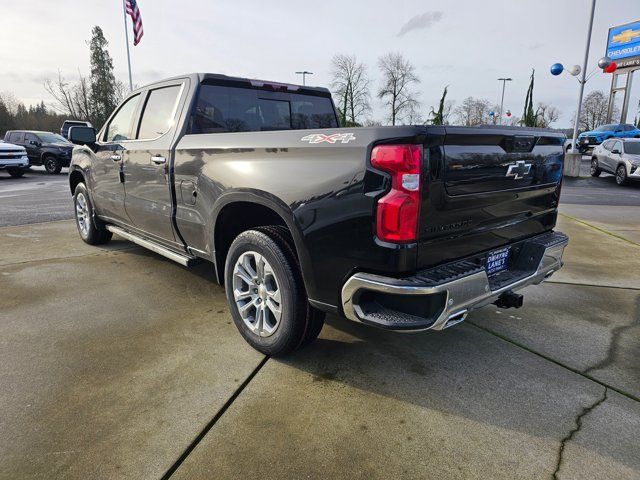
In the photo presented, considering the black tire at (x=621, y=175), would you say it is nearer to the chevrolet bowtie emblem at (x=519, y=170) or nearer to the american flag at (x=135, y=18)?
the chevrolet bowtie emblem at (x=519, y=170)

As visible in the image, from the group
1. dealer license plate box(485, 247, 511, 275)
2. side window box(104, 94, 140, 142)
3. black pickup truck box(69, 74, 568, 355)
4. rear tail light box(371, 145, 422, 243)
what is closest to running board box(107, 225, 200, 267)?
black pickup truck box(69, 74, 568, 355)

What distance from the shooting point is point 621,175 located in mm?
14500

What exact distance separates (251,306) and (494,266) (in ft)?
5.32

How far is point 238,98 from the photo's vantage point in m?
3.80

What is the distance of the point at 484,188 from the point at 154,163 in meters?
2.67

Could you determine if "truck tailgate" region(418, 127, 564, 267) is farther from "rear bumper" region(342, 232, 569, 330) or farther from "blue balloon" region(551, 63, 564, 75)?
"blue balloon" region(551, 63, 564, 75)

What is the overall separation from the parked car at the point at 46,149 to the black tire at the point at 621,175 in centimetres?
2000

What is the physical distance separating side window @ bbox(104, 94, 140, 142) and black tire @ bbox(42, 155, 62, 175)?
49.9ft

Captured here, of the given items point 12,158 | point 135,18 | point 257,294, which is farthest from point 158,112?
point 135,18

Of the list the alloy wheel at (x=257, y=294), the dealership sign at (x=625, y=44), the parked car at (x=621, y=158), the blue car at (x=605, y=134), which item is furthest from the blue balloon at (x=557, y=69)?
the dealership sign at (x=625, y=44)

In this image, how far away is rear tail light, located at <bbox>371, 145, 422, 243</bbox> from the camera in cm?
209

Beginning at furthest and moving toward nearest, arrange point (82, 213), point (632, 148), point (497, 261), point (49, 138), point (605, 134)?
point (605, 134) → point (49, 138) → point (632, 148) → point (82, 213) → point (497, 261)

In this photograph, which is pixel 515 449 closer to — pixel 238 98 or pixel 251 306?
pixel 251 306

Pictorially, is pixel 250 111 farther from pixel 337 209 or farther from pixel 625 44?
pixel 625 44
